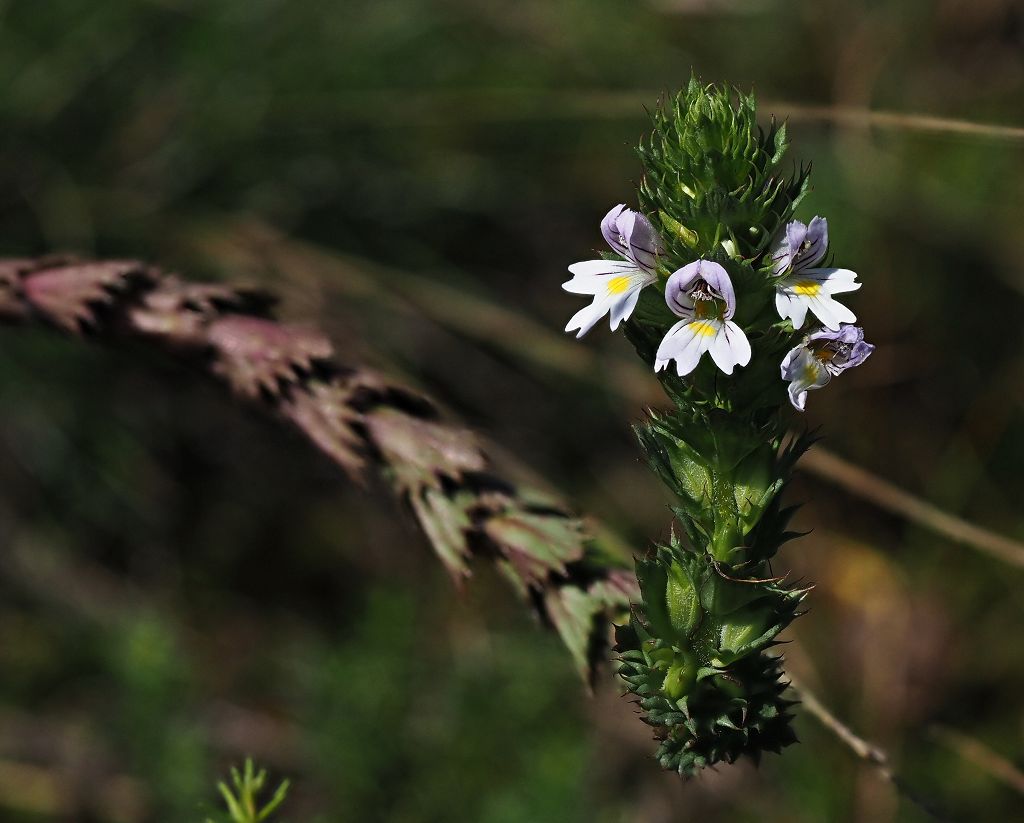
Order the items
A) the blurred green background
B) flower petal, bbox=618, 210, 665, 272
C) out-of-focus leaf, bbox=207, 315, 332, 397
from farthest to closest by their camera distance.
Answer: the blurred green background → out-of-focus leaf, bbox=207, 315, 332, 397 → flower petal, bbox=618, 210, 665, 272

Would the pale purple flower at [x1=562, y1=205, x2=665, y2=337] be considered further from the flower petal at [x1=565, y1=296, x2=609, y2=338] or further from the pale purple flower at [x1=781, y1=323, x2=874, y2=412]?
the pale purple flower at [x1=781, y1=323, x2=874, y2=412]

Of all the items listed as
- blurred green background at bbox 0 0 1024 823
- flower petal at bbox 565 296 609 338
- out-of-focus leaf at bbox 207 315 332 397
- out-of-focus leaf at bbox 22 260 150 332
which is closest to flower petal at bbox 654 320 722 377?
flower petal at bbox 565 296 609 338

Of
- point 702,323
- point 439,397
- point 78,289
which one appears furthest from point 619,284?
point 439,397

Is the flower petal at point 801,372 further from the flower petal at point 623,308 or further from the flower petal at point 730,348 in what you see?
the flower petal at point 623,308

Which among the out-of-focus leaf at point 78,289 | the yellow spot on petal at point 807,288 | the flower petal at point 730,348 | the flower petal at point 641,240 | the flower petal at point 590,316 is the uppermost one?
the out-of-focus leaf at point 78,289

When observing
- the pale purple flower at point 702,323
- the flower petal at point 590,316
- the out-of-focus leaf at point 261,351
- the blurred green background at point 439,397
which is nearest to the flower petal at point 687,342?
the pale purple flower at point 702,323

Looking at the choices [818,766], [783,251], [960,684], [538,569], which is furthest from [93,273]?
[960,684]
